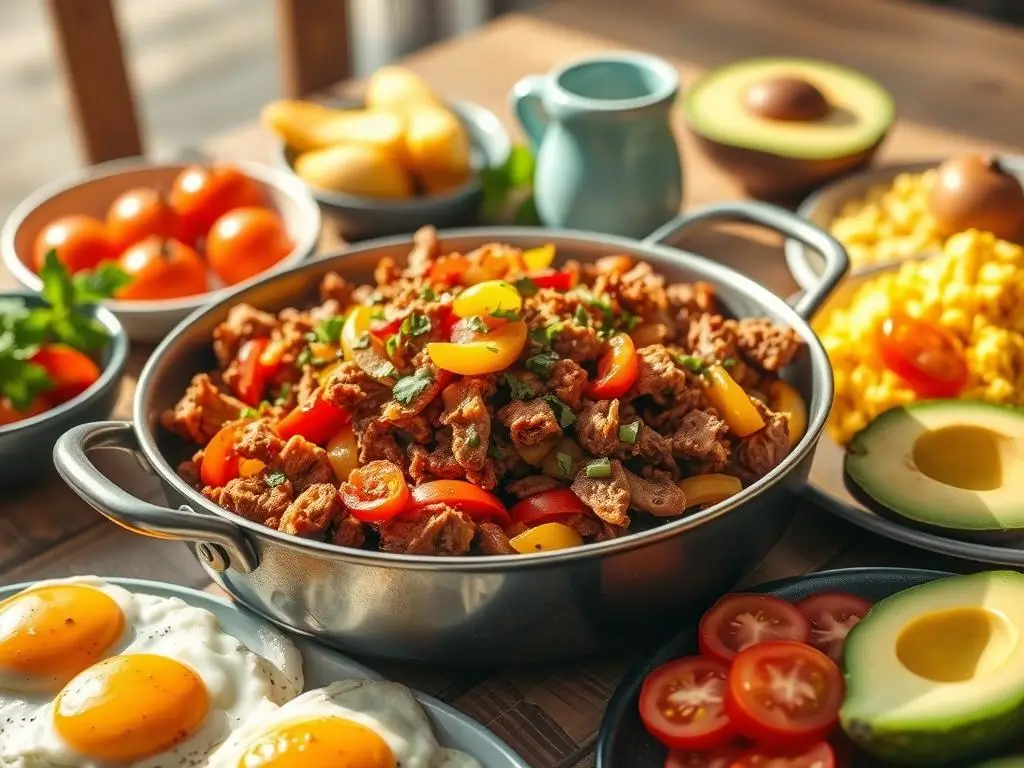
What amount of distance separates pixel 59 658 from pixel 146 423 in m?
0.34

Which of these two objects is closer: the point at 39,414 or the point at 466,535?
the point at 466,535

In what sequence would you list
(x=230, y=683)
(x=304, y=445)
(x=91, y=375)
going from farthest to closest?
1. (x=91, y=375)
2. (x=304, y=445)
3. (x=230, y=683)

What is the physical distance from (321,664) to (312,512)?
21cm

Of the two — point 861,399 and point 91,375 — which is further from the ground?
point 91,375

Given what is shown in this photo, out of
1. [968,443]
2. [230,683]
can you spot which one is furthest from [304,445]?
[968,443]

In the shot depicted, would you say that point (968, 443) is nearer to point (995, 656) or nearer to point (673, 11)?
point (995, 656)

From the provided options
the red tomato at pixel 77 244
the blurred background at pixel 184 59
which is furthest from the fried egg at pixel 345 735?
the blurred background at pixel 184 59

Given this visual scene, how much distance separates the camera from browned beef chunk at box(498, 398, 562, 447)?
1.66 metres

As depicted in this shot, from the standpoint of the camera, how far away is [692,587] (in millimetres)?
1588

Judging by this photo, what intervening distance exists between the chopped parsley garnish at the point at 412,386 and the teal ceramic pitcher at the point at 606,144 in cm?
97

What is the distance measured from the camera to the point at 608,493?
162cm

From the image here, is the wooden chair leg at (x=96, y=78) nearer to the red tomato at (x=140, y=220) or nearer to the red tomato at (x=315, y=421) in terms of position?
the red tomato at (x=140, y=220)

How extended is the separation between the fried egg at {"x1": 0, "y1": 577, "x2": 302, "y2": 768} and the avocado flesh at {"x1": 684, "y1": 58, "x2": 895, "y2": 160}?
171cm

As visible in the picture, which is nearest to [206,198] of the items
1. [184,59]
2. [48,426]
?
[48,426]
